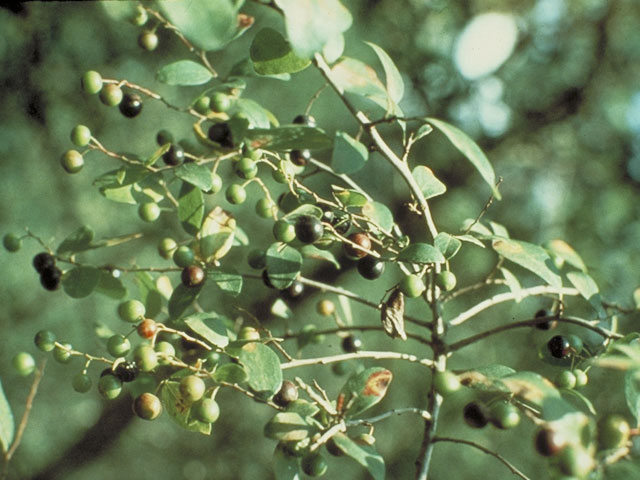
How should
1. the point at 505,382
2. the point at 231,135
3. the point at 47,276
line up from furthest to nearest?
1. the point at 47,276
2. the point at 231,135
3. the point at 505,382

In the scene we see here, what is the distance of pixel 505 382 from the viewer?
0.81m

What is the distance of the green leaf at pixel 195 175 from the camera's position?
42.8 inches

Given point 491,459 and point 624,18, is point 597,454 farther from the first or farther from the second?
point 491,459

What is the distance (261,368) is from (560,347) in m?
0.56

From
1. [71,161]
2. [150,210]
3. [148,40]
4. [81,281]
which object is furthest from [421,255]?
[148,40]

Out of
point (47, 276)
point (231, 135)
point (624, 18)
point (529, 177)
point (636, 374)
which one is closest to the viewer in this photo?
point (636, 374)

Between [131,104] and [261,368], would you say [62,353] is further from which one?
[131,104]

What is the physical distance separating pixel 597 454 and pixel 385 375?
374 millimetres

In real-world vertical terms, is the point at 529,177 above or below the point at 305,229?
below

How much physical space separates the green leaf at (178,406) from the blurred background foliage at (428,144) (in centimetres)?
271

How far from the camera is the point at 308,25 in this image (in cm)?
71

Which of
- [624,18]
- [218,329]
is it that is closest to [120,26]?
[624,18]

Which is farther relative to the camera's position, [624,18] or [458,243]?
[624,18]

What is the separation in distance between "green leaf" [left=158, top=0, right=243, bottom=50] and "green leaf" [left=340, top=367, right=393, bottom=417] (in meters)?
0.58
